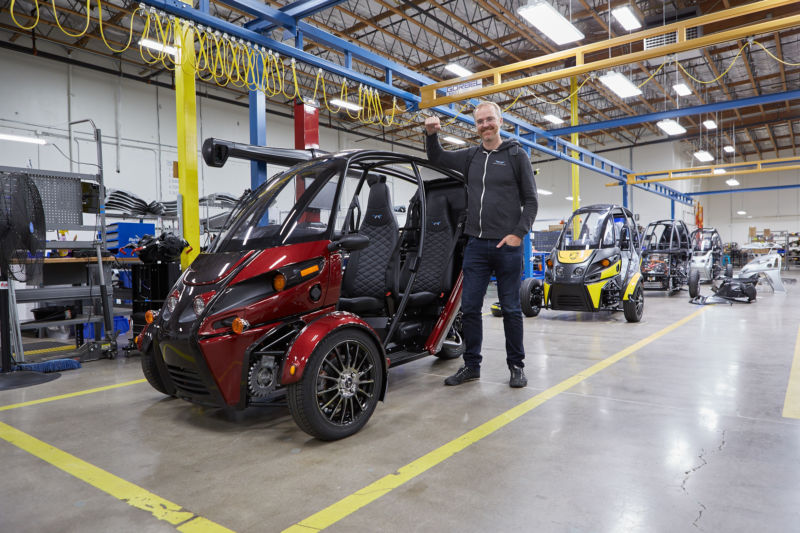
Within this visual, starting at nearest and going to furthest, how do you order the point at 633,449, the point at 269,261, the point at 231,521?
the point at 231,521 < the point at 633,449 < the point at 269,261

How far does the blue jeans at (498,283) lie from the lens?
3.67 metres

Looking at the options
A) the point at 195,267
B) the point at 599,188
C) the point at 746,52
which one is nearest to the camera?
the point at 195,267

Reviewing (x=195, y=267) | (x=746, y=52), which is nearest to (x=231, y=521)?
(x=195, y=267)

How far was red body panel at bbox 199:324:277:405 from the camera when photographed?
254cm

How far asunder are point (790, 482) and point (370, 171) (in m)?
3.06

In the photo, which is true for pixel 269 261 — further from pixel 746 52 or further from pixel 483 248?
pixel 746 52

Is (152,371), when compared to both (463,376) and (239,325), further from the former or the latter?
(463,376)

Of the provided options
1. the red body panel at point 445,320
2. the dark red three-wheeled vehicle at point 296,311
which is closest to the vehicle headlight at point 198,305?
the dark red three-wheeled vehicle at point 296,311

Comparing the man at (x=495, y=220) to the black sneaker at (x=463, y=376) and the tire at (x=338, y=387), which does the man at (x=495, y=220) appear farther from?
the tire at (x=338, y=387)

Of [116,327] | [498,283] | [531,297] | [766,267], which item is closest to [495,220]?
[498,283]

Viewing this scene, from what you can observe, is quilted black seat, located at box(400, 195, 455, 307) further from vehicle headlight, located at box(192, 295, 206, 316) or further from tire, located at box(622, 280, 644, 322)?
tire, located at box(622, 280, 644, 322)

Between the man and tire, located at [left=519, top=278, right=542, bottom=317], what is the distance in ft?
13.4

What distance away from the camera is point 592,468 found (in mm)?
2342

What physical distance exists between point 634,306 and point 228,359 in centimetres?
607
